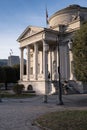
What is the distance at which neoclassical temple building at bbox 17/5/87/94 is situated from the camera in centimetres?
4303

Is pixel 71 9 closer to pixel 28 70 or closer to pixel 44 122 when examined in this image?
pixel 28 70

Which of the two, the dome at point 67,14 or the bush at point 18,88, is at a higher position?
the dome at point 67,14

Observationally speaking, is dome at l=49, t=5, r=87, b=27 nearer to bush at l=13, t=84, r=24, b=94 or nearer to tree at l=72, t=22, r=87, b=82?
bush at l=13, t=84, r=24, b=94

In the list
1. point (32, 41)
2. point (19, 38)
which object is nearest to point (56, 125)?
point (32, 41)

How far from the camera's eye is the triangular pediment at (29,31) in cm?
4577

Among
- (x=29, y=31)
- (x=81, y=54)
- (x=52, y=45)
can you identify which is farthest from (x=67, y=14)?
(x=81, y=54)

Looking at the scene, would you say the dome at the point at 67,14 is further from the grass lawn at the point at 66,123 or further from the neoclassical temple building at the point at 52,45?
the grass lawn at the point at 66,123

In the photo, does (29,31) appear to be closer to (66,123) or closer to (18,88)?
(18,88)

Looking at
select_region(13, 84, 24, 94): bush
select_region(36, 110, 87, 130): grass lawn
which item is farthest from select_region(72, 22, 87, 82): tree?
select_region(13, 84, 24, 94): bush

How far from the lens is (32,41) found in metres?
47.3

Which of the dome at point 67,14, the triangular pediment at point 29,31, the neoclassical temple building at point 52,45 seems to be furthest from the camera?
the dome at point 67,14

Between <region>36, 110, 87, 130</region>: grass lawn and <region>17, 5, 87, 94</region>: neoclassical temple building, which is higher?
<region>17, 5, 87, 94</region>: neoclassical temple building

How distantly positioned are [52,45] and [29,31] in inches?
197

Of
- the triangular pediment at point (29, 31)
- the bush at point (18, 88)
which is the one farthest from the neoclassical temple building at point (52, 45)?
the bush at point (18, 88)
